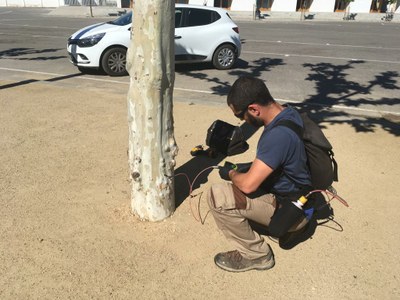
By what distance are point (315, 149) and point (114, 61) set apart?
7.19 meters

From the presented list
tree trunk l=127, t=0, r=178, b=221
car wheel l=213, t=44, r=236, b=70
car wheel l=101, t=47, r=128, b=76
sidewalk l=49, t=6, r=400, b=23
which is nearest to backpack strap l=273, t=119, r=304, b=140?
tree trunk l=127, t=0, r=178, b=221

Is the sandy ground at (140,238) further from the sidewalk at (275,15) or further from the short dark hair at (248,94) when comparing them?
the sidewalk at (275,15)

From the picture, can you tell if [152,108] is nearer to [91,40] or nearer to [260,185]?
[260,185]

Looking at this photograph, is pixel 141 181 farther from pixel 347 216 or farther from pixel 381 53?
pixel 381 53

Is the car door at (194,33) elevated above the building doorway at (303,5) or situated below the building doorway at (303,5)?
below

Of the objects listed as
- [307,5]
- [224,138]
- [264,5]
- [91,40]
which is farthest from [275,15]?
[224,138]

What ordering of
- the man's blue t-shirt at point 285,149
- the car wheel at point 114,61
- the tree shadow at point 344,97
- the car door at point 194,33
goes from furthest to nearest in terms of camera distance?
the car door at point 194,33
the car wheel at point 114,61
the tree shadow at point 344,97
the man's blue t-shirt at point 285,149

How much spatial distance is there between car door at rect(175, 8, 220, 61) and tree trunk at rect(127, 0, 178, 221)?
6582mm

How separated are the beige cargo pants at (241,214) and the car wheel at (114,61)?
22.1ft

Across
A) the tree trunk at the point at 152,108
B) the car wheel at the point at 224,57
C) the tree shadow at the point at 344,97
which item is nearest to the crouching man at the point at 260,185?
the tree trunk at the point at 152,108

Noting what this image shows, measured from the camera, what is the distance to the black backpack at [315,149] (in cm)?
254

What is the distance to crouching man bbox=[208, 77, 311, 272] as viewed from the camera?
2480 mm

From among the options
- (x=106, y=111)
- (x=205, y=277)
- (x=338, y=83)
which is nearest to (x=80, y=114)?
(x=106, y=111)

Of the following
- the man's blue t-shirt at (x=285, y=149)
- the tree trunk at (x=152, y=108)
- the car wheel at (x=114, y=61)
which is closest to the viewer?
the man's blue t-shirt at (x=285, y=149)
